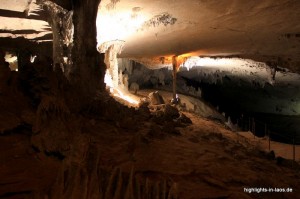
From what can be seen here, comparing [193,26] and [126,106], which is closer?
[126,106]

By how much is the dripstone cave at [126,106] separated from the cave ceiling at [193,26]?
0.04m

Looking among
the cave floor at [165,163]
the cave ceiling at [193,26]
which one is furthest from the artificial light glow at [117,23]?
the cave floor at [165,163]

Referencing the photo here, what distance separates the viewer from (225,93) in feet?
75.9

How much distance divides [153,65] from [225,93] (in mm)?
8665

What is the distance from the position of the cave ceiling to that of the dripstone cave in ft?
0.13

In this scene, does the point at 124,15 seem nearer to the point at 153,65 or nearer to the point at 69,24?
the point at 69,24

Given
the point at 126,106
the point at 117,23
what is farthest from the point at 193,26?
the point at 126,106

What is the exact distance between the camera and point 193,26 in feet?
28.3

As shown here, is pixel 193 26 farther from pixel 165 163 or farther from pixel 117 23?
pixel 165 163

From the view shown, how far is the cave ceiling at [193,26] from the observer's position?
695cm

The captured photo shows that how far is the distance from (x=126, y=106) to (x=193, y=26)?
3.34 meters

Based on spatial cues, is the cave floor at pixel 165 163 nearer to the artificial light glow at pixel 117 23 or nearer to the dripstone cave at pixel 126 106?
the dripstone cave at pixel 126 106

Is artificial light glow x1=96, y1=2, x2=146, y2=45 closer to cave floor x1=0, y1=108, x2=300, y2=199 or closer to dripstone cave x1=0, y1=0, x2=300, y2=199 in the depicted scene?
dripstone cave x1=0, y1=0, x2=300, y2=199

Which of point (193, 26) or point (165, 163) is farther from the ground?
point (193, 26)
